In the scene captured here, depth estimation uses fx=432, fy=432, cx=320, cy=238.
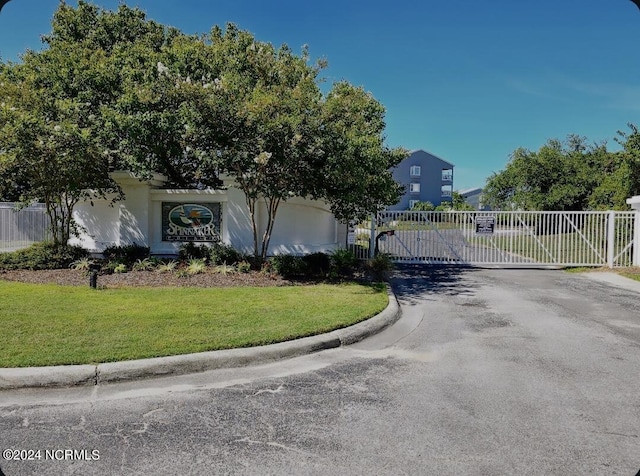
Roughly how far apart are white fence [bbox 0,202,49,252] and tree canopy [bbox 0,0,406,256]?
4.81 m

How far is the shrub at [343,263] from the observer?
12658 millimetres

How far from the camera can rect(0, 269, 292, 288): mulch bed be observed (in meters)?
9.85

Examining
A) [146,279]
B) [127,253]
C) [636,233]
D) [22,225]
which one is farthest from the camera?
[22,225]

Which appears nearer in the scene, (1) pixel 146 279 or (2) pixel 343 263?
(1) pixel 146 279

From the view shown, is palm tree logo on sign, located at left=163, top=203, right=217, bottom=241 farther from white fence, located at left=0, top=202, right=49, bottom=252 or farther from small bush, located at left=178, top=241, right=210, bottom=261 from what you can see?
white fence, located at left=0, top=202, right=49, bottom=252

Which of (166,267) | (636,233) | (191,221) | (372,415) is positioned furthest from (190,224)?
(636,233)

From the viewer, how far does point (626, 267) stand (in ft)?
48.8

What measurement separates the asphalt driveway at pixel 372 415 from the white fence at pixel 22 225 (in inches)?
626

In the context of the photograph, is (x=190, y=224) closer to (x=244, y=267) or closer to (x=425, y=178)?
(x=244, y=267)

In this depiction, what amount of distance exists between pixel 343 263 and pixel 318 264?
4.52 ft

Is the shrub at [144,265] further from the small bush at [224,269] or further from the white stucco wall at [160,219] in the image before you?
the white stucco wall at [160,219]

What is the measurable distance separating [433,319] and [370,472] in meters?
4.93

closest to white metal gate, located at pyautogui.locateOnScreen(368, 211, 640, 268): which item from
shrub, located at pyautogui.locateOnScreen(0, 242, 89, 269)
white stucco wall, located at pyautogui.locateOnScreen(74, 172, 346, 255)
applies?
white stucco wall, located at pyautogui.locateOnScreen(74, 172, 346, 255)

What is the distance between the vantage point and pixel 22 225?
58.1 ft
